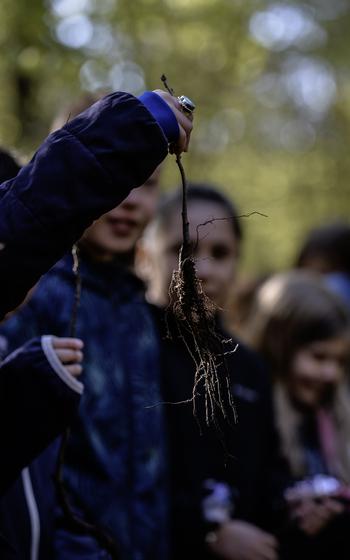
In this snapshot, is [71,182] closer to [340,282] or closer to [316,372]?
[316,372]

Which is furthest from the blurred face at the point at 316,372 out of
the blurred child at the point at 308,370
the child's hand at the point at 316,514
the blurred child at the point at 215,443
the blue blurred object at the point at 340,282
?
the blue blurred object at the point at 340,282

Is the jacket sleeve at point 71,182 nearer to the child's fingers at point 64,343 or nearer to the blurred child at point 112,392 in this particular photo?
the child's fingers at point 64,343

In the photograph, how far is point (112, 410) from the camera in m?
2.45

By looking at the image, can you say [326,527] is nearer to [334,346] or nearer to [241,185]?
→ [334,346]

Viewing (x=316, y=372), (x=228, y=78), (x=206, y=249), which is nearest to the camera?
(x=206, y=249)

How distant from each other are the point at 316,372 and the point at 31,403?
1.98 metres

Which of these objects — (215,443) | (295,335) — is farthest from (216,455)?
(295,335)

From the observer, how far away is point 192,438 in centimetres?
278

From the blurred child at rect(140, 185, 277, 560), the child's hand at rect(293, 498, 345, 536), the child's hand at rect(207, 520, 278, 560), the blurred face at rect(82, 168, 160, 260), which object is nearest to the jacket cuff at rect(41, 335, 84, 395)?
the blurred child at rect(140, 185, 277, 560)

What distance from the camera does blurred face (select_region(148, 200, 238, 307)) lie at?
311 cm

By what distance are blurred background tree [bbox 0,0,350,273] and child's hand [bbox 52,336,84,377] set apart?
0.90 metres

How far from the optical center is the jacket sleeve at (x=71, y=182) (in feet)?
4.42

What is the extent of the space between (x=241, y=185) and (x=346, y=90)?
2585mm

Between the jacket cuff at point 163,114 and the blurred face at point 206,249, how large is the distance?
1.59 metres
